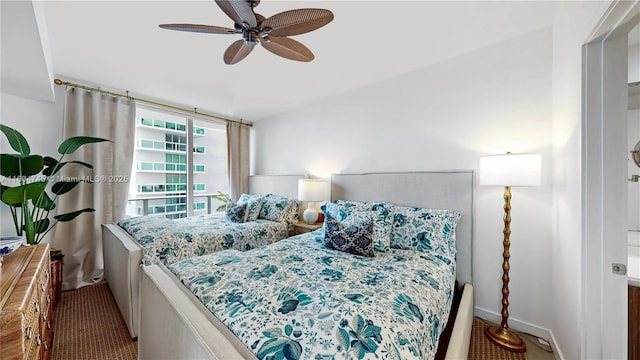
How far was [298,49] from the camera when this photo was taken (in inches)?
66.1

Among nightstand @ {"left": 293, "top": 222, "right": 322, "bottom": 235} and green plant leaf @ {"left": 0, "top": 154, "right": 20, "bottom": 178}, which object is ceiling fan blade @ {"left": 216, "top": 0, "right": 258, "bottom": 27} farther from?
nightstand @ {"left": 293, "top": 222, "right": 322, "bottom": 235}

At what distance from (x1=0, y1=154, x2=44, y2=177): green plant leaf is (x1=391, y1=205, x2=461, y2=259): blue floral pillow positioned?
9.59 ft

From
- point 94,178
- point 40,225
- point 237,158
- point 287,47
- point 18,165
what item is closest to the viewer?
point 287,47

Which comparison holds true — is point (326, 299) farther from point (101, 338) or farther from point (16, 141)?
point (16, 141)

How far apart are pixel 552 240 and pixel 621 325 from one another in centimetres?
79

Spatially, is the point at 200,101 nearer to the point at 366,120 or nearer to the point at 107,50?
the point at 107,50

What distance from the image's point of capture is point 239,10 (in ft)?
4.11

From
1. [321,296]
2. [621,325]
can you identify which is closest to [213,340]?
[321,296]

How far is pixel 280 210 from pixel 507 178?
2463 millimetres

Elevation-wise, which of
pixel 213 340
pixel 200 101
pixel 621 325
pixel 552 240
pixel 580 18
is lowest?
pixel 621 325

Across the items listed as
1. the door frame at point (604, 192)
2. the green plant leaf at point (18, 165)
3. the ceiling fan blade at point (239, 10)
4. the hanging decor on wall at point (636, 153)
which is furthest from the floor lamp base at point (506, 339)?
the green plant leaf at point (18, 165)

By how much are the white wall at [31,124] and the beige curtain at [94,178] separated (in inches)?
5.3

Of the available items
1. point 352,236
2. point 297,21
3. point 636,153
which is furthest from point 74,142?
point 636,153

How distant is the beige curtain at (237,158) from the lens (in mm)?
4215
